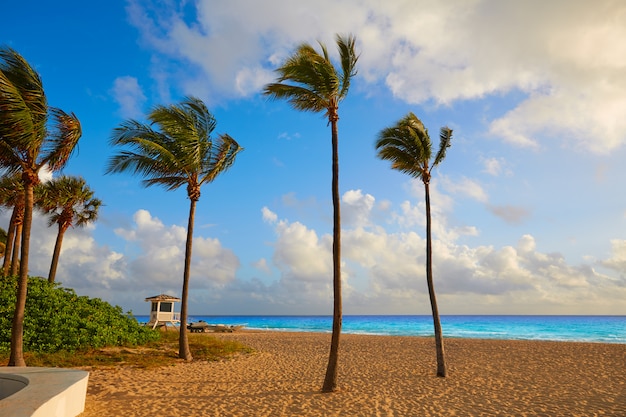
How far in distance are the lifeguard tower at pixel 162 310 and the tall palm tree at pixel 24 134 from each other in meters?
20.1

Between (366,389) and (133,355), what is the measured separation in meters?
10.2

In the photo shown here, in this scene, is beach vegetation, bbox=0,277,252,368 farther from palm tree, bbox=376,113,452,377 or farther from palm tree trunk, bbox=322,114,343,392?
palm tree, bbox=376,113,452,377

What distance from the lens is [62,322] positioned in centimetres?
1614

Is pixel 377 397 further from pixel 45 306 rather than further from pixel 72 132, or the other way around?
pixel 45 306

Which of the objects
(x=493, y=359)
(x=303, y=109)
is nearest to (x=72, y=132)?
(x=303, y=109)

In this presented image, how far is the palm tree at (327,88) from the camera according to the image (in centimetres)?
1129

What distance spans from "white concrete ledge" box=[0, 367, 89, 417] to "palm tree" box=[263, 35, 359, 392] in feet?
20.3

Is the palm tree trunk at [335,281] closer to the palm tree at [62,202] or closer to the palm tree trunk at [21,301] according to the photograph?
the palm tree trunk at [21,301]

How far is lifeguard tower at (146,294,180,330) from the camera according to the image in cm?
3091

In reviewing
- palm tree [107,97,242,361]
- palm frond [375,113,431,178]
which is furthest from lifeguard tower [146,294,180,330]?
palm frond [375,113,431,178]

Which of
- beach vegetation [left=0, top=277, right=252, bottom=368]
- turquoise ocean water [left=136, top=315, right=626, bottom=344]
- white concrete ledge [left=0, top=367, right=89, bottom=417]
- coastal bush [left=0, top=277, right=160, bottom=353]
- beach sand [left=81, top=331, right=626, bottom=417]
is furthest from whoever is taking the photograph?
turquoise ocean water [left=136, top=315, right=626, bottom=344]

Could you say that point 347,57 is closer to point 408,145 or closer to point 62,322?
point 408,145

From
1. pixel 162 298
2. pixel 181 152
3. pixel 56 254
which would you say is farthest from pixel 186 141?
pixel 162 298

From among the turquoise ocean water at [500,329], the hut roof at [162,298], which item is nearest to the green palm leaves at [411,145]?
the hut roof at [162,298]
